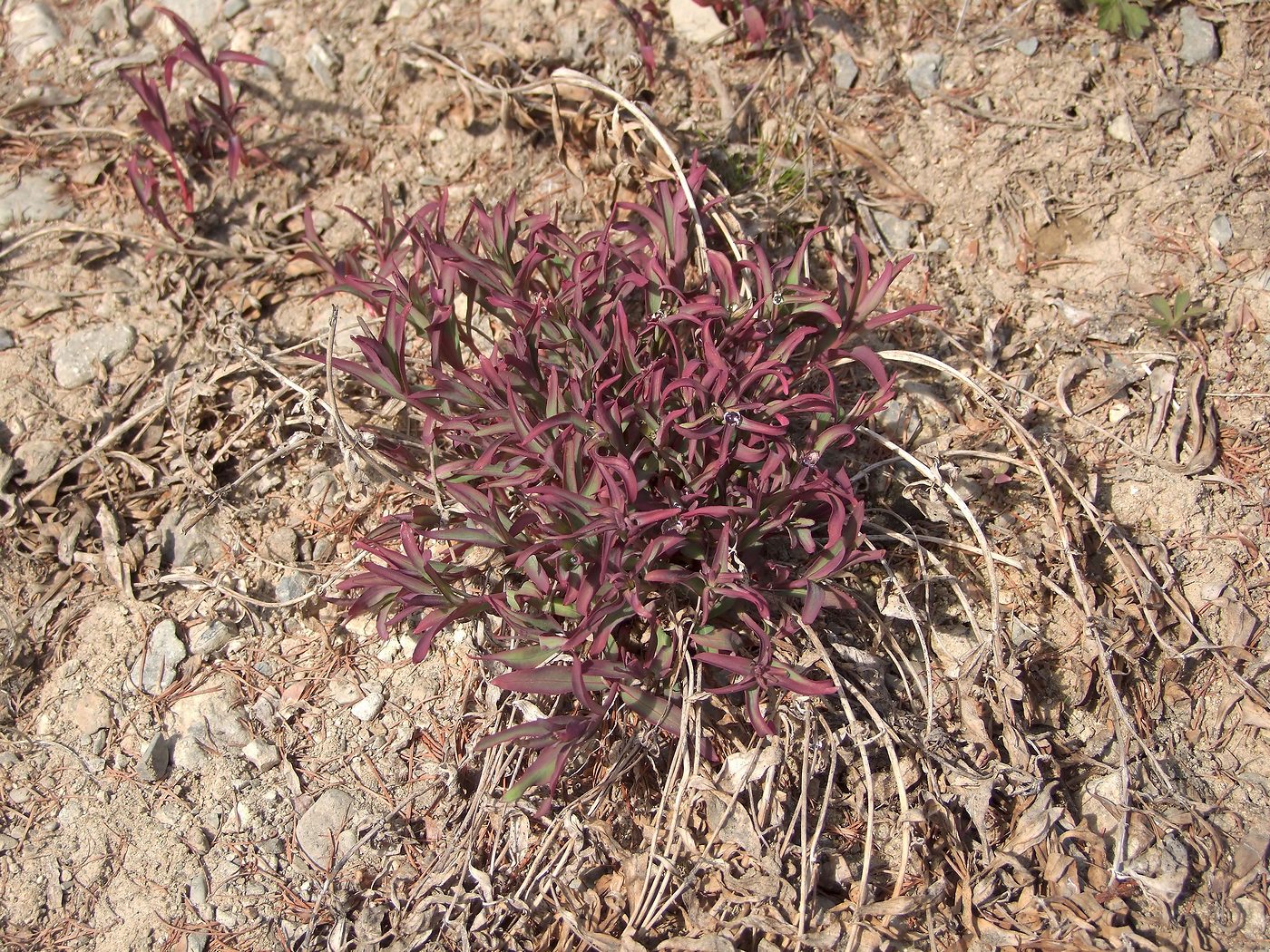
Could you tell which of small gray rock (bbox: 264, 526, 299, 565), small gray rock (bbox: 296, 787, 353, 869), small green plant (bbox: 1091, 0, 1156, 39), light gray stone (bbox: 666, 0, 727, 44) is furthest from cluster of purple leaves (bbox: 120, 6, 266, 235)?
small green plant (bbox: 1091, 0, 1156, 39)

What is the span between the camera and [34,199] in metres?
3.32

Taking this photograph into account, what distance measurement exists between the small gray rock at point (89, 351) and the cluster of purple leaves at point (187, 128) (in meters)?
0.40

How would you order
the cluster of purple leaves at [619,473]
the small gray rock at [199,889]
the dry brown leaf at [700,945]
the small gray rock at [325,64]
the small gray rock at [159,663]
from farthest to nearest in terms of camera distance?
the small gray rock at [325,64], the small gray rock at [159,663], the small gray rock at [199,889], the cluster of purple leaves at [619,473], the dry brown leaf at [700,945]

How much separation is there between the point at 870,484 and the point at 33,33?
11.6 ft

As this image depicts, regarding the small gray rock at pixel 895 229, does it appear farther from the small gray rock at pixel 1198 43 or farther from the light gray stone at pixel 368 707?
the light gray stone at pixel 368 707

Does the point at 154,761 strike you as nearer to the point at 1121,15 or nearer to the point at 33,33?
the point at 33,33

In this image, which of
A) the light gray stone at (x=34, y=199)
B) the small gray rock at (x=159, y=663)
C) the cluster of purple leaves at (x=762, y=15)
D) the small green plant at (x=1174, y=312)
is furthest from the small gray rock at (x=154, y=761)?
the small green plant at (x=1174, y=312)

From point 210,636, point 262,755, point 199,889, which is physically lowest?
point 199,889

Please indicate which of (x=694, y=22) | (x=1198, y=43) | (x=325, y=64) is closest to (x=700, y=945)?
(x=694, y=22)

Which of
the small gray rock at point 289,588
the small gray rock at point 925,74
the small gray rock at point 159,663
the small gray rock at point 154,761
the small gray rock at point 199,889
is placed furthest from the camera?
the small gray rock at point 925,74

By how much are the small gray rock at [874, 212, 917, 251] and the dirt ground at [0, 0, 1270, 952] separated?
0.04 m

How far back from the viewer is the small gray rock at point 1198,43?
3.27m

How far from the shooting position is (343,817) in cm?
245

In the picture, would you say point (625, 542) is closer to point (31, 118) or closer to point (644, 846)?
point (644, 846)
